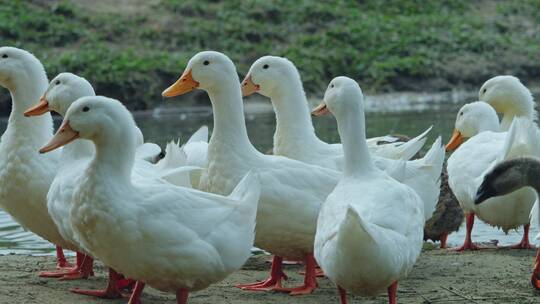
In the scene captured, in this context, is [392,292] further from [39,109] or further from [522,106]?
[522,106]

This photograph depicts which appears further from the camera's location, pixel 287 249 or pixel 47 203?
pixel 287 249

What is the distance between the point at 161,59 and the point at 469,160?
15364mm

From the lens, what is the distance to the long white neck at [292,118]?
8969 mm

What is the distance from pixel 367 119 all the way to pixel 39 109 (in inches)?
531

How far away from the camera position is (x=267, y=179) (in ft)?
25.3

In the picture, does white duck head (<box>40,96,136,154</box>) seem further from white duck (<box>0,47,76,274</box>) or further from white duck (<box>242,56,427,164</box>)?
white duck (<box>242,56,427,164</box>)

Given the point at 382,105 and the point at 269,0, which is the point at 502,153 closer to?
the point at 382,105

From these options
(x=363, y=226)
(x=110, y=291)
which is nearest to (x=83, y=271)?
(x=110, y=291)

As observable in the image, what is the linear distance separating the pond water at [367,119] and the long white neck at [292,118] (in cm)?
327

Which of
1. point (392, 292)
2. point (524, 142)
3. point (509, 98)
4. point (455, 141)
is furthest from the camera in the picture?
point (455, 141)

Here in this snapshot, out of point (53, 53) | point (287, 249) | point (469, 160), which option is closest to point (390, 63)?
point (53, 53)

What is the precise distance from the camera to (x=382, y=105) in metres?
24.2

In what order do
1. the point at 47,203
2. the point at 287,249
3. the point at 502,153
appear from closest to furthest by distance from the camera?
the point at 47,203 → the point at 287,249 → the point at 502,153

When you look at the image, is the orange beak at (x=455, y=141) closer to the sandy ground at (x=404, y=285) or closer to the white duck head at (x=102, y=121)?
the sandy ground at (x=404, y=285)
